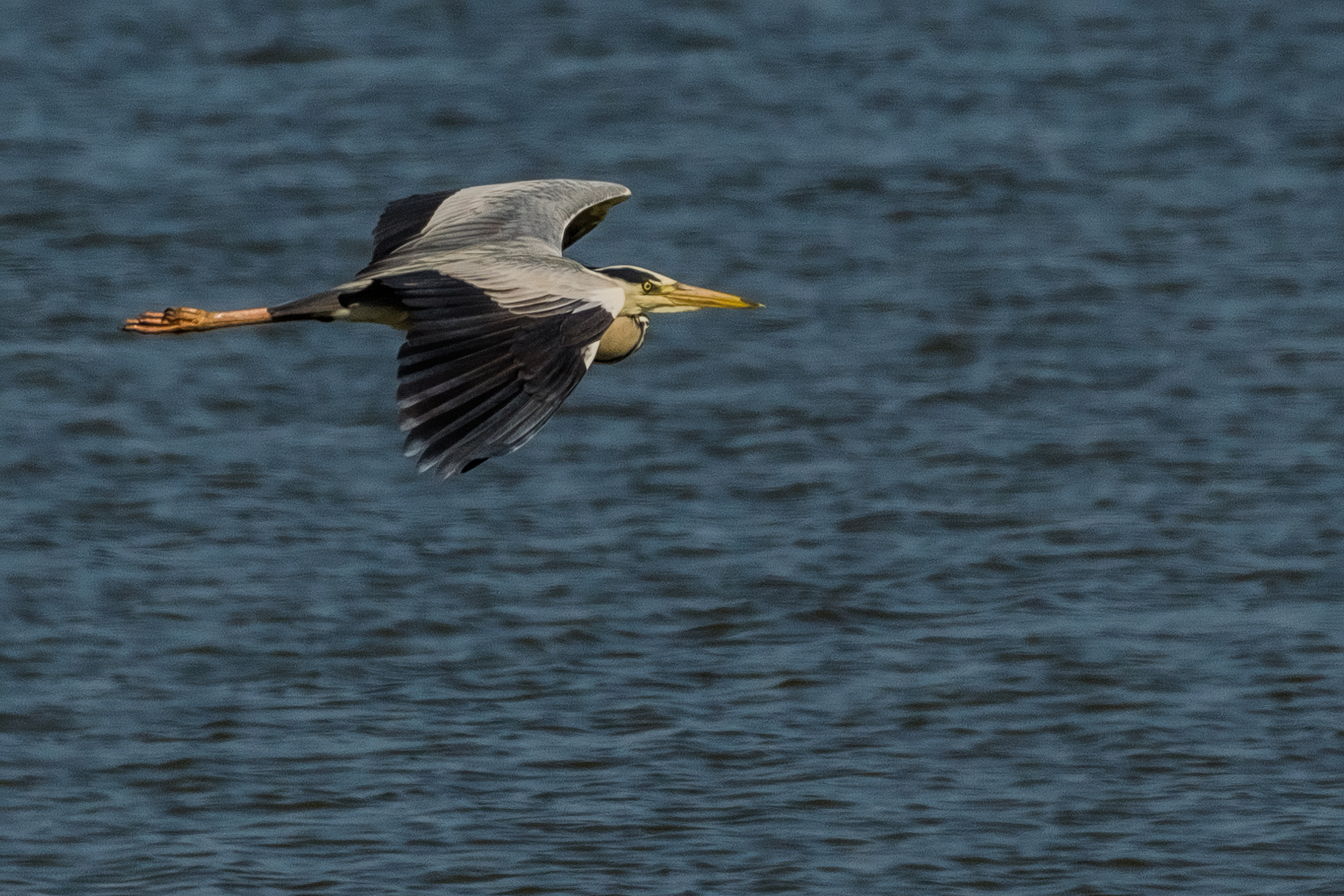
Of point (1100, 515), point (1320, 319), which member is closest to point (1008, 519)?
point (1100, 515)

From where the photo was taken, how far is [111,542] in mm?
11391

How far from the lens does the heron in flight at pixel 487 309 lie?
5.80 m

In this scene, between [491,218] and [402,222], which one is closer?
[491,218]

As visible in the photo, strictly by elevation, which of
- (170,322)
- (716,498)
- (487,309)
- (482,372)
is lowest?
(716,498)

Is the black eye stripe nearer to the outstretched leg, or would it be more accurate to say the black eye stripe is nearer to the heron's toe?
the outstretched leg

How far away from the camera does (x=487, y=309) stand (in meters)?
6.36

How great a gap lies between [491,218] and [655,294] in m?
0.67

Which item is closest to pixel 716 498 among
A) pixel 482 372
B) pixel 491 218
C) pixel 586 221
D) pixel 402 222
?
pixel 586 221

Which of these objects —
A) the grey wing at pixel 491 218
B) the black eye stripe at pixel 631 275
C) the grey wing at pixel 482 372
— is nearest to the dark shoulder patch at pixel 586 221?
the grey wing at pixel 491 218

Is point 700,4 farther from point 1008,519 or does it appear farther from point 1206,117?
point 1008,519

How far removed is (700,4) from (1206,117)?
4840 millimetres

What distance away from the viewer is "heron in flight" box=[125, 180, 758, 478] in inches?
228

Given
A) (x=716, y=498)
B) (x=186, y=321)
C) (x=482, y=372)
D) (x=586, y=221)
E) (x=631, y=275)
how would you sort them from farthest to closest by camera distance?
(x=716, y=498)
(x=586, y=221)
(x=631, y=275)
(x=186, y=321)
(x=482, y=372)

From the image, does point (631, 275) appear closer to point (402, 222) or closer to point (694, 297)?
point (694, 297)
